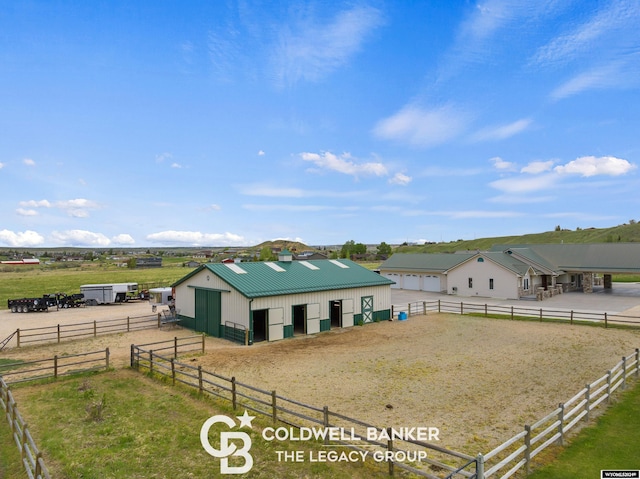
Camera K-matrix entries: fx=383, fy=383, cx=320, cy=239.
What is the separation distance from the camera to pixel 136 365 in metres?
15.5

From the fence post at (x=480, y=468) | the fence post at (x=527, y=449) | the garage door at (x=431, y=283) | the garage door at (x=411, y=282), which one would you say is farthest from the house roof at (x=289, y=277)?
the garage door at (x=411, y=282)

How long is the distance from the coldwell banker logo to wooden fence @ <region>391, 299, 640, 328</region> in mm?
18722

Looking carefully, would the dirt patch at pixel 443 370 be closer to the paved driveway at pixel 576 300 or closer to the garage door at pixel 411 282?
the paved driveway at pixel 576 300

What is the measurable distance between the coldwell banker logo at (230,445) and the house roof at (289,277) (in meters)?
9.90

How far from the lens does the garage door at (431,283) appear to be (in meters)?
43.4

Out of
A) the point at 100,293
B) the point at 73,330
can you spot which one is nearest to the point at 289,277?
the point at 73,330

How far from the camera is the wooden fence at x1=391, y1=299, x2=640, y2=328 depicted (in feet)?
80.4

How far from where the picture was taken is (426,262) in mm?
46094

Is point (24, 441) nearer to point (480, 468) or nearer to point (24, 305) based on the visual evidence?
point (480, 468)

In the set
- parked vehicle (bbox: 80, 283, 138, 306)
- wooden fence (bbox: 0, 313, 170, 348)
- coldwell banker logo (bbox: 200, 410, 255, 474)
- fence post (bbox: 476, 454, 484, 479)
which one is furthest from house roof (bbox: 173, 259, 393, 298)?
fence post (bbox: 476, 454, 484, 479)

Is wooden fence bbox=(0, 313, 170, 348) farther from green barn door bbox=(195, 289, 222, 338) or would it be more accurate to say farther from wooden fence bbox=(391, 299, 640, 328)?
wooden fence bbox=(391, 299, 640, 328)

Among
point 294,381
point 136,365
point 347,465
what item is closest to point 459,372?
point 294,381

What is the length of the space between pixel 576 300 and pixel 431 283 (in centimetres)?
1406

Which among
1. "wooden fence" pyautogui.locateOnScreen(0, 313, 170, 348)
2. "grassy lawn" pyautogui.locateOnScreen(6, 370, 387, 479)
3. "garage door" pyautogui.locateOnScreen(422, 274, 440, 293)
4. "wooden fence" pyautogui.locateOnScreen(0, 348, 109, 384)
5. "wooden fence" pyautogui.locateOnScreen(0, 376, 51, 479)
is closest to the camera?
"wooden fence" pyautogui.locateOnScreen(0, 376, 51, 479)
